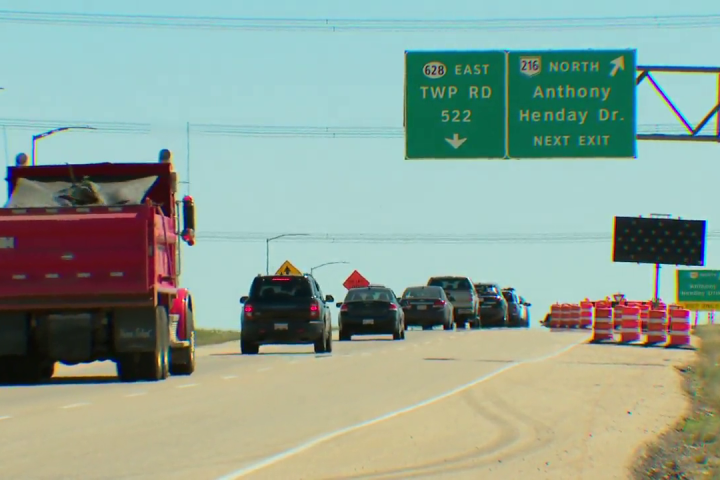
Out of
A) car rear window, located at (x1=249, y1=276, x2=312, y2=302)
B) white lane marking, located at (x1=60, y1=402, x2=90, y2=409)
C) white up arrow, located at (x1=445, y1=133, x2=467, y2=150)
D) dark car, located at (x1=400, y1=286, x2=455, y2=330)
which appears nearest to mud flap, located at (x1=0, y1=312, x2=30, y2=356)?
white lane marking, located at (x1=60, y1=402, x2=90, y2=409)

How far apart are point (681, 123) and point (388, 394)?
14.1m

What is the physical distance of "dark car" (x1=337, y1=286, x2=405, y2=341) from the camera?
4656 centimetres

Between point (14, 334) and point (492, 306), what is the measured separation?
4628 centimetres

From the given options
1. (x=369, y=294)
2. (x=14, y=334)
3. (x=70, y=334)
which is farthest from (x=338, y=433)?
(x=369, y=294)

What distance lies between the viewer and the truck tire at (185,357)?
27891 mm

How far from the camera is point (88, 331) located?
24219 mm

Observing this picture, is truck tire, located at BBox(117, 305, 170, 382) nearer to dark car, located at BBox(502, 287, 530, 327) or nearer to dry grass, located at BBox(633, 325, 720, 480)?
dry grass, located at BBox(633, 325, 720, 480)

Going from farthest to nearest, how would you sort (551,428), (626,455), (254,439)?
(551,428)
(254,439)
(626,455)

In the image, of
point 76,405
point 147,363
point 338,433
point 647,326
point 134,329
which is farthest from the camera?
point 647,326

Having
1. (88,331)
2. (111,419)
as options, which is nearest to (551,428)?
(111,419)

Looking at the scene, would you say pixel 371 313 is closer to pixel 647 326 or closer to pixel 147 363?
pixel 647 326

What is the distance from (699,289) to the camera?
70062 mm

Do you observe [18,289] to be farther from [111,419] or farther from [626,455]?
[626,455]

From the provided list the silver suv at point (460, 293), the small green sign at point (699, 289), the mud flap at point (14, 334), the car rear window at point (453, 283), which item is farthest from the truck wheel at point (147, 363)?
the small green sign at point (699, 289)
